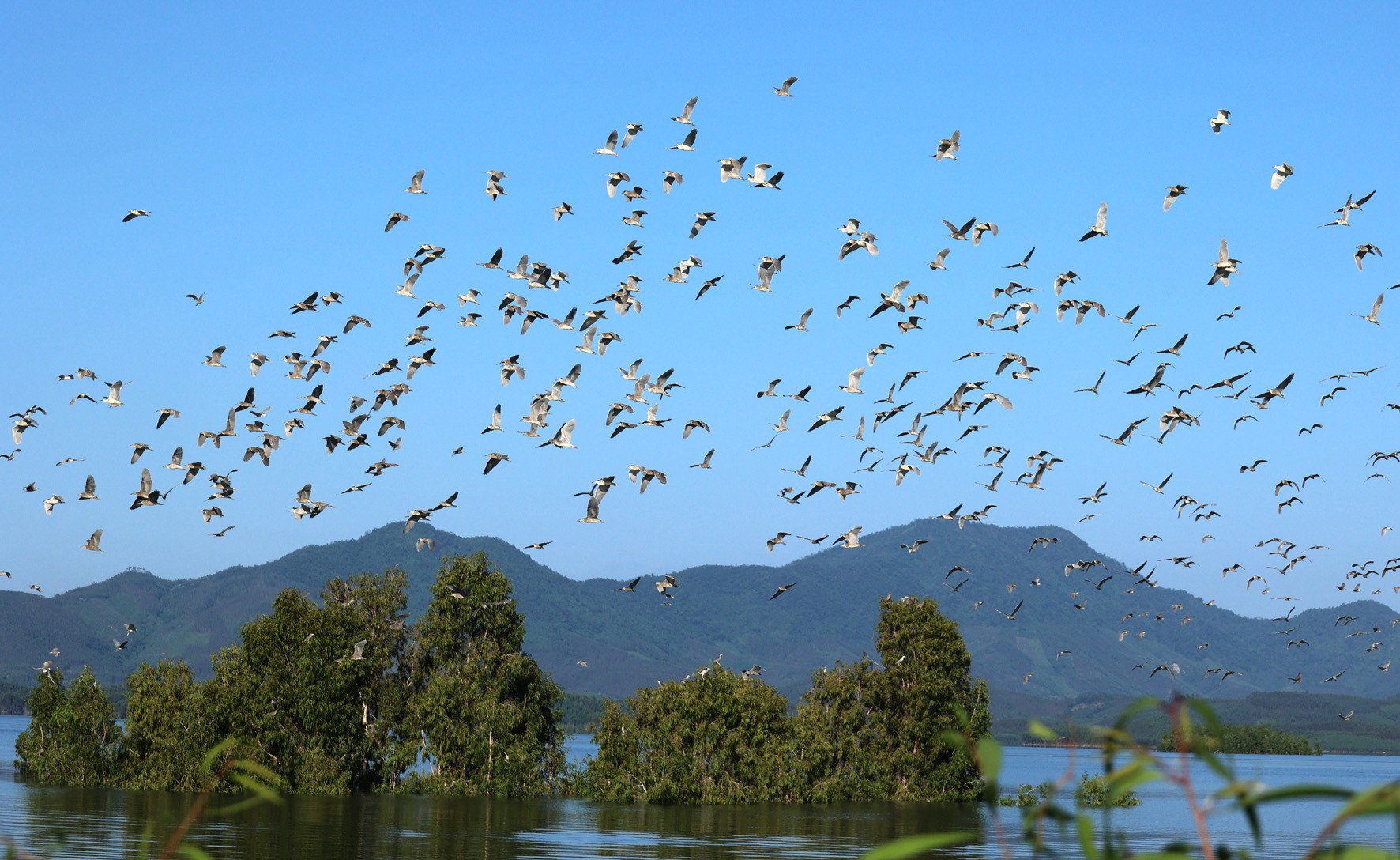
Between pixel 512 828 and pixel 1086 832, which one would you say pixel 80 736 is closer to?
pixel 512 828

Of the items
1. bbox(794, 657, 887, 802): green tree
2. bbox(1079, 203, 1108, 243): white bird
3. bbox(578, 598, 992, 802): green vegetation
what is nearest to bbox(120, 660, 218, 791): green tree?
bbox(578, 598, 992, 802): green vegetation

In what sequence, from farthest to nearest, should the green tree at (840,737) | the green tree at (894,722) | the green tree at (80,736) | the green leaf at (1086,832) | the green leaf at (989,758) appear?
1. the green tree at (80,736)
2. the green tree at (894,722)
3. the green tree at (840,737)
4. the green leaf at (1086,832)
5. the green leaf at (989,758)

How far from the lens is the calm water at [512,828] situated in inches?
3479

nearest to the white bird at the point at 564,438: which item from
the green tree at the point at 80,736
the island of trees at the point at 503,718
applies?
the island of trees at the point at 503,718

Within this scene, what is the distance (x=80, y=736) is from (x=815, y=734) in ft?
222

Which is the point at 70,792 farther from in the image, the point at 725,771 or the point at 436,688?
the point at 725,771

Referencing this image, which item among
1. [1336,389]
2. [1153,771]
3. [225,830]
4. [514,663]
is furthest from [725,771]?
[1153,771]

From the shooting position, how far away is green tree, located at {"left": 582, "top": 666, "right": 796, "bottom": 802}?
12162 centimetres

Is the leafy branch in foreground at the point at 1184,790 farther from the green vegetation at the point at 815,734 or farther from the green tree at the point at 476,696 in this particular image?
the green tree at the point at 476,696

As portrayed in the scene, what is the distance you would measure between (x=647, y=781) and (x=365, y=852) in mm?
43004

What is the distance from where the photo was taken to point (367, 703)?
132625 millimetres

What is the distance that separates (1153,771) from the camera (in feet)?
15.3

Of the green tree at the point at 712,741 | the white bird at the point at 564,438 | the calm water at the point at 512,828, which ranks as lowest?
the calm water at the point at 512,828

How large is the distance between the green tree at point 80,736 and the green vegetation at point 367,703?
296cm
